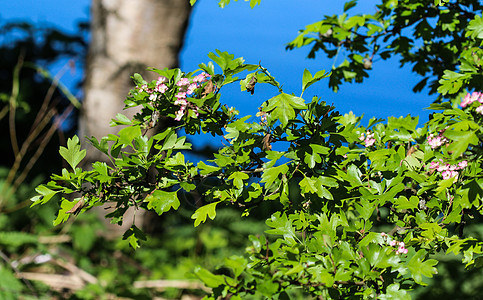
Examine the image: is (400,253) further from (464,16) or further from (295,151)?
(464,16)

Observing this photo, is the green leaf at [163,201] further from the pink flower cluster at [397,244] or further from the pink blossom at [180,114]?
the pink flower cluster at [397,244]

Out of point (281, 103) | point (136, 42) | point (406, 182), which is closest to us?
point (281, 103)

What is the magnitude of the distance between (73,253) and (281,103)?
339cm

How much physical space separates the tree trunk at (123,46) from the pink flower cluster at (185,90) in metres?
2.51

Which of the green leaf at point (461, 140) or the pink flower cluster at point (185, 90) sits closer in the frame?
the green leaf at point (461, 140)

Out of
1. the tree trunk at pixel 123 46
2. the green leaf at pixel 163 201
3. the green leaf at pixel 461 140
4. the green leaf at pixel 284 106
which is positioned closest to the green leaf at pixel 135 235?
the green leaf at pixel 163 201

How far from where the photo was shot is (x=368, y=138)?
1909mm

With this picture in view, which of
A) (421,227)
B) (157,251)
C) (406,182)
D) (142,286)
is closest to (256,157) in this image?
(421,227)

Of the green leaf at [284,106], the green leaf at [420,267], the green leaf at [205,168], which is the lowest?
the green leaf at [420,267]

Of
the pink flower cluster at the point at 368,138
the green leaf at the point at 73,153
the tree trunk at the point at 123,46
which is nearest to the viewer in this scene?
the green leaf at the point at 73,153

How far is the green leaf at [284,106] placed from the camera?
141 centimetres

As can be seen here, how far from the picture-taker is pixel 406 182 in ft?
6.80

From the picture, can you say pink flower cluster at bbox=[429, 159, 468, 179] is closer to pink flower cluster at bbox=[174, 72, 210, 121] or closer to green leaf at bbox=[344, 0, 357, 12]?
pink flower cluster at bbox=[174, 72, 210, 121]

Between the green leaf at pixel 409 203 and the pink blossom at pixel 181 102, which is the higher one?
the pink blossom at pixel 181 102
